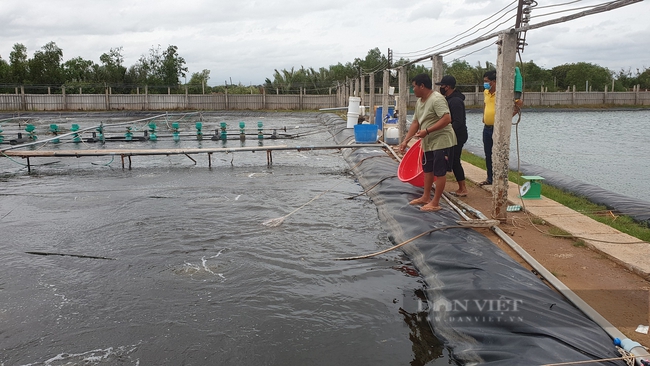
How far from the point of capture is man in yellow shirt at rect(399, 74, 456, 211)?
5801 millimetres

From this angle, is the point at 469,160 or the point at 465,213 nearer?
the point at 465,213

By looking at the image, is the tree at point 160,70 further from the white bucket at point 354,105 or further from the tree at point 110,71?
the white bucket at point 354,105

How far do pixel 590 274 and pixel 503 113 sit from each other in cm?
204

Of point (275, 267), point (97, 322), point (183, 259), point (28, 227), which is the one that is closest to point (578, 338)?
point (275, 267)

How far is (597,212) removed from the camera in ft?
21.6

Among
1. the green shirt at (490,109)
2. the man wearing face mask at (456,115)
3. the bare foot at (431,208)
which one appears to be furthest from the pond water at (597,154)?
the bare foot at (431,208)

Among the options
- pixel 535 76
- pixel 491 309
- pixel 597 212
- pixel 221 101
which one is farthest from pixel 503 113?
pixel 535 76

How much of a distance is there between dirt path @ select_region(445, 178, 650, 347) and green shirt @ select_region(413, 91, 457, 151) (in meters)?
1.10

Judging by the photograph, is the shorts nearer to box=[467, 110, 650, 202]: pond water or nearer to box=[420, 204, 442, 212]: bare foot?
box=[420, 204, 442, 212]: bare foot

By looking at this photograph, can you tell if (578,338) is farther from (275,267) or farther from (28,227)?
(28,227)

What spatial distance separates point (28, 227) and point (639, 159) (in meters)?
14.5

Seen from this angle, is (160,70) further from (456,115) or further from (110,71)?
(456,115)

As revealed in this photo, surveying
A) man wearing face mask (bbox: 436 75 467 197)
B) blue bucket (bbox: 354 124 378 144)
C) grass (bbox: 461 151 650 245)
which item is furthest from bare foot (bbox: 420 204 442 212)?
blue bucket (bbox: 354 124 378 144)

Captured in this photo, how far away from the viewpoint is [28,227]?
7090 mm
